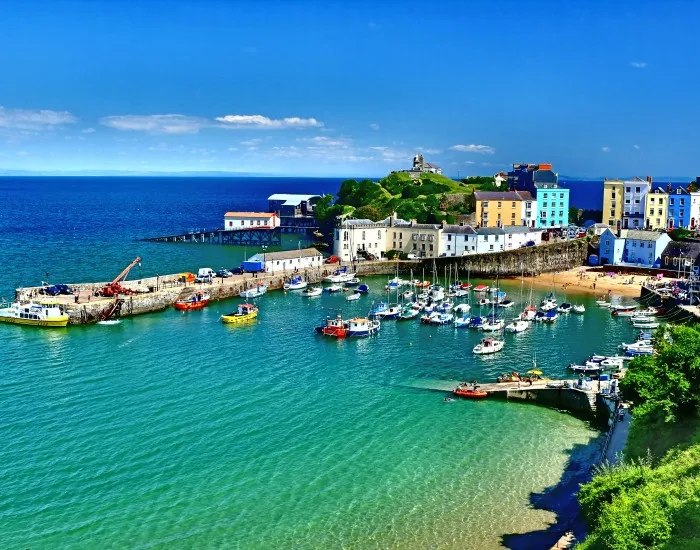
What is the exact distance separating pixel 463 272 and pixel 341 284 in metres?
16.7

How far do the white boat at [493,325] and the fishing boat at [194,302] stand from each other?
27.5m

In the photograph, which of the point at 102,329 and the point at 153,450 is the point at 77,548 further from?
the point at 102,329

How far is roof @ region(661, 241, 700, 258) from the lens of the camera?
80312 millimetres

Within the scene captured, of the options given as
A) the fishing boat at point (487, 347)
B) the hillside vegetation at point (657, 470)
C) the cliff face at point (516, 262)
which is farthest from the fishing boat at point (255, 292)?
the hillside vegetation at point (657, 470)

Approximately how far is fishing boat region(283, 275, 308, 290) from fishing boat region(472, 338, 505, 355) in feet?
100

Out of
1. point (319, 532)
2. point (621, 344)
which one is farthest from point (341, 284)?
point (319, 532)

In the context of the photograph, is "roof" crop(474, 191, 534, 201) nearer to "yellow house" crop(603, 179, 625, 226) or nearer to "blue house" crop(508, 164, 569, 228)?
"blue house" crop(508, 164, 569, 228)

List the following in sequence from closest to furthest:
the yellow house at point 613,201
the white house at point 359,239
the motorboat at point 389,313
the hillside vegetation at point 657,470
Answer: the hillside vegetation at point 657,470 → the motorboat at point 389,313 → the white house at point 359,239 → the yellow house at point 613,201

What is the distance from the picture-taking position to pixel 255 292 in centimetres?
7325

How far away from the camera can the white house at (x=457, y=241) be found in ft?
297

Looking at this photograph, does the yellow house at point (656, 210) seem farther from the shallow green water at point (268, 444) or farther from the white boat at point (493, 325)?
the shallow green water at point (268, 444)

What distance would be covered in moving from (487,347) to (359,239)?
43.9m

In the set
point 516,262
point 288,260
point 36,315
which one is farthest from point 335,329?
point 516,262

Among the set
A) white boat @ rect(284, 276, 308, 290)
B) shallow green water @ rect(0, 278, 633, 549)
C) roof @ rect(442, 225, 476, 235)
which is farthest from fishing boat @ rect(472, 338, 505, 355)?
roof @ rect(442, 225, 476, 235)
